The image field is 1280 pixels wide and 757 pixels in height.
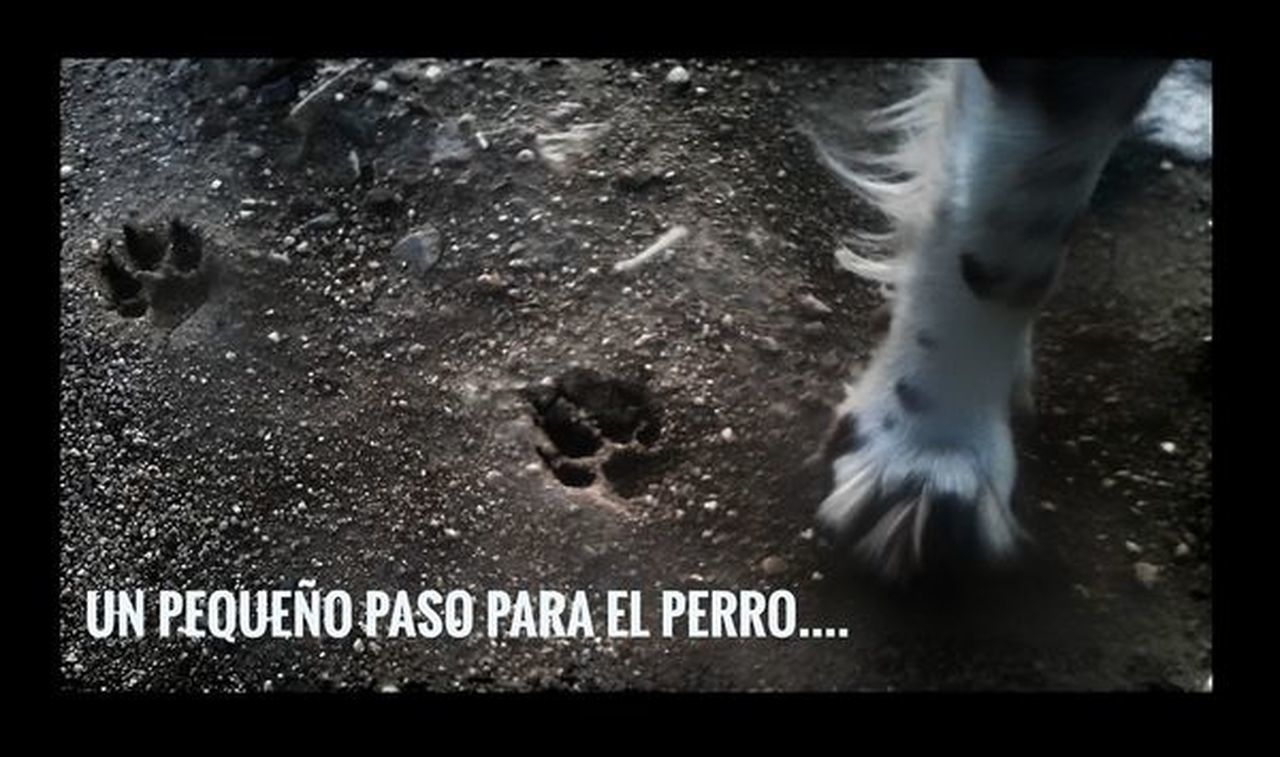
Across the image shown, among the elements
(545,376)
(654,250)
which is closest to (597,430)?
(545,376)

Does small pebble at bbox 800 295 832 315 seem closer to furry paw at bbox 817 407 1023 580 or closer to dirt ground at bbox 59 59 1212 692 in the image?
dirt ground at bbox 59 59 1212 692

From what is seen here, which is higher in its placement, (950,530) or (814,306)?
(814,306)

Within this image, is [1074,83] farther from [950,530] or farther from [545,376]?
[545,376]

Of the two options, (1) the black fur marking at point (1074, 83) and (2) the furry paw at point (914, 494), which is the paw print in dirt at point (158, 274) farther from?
(1) the black fur marking at point (1074, 83)

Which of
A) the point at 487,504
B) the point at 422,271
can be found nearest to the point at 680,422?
the point at 487,504

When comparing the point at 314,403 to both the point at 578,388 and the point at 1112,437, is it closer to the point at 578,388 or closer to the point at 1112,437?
the point at 578,388

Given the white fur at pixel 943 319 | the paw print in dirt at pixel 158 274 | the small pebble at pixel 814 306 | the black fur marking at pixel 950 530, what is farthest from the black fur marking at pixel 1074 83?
the paw print in dirt at pixel 158 274

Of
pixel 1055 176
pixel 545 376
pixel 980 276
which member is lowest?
pixel 545 376
